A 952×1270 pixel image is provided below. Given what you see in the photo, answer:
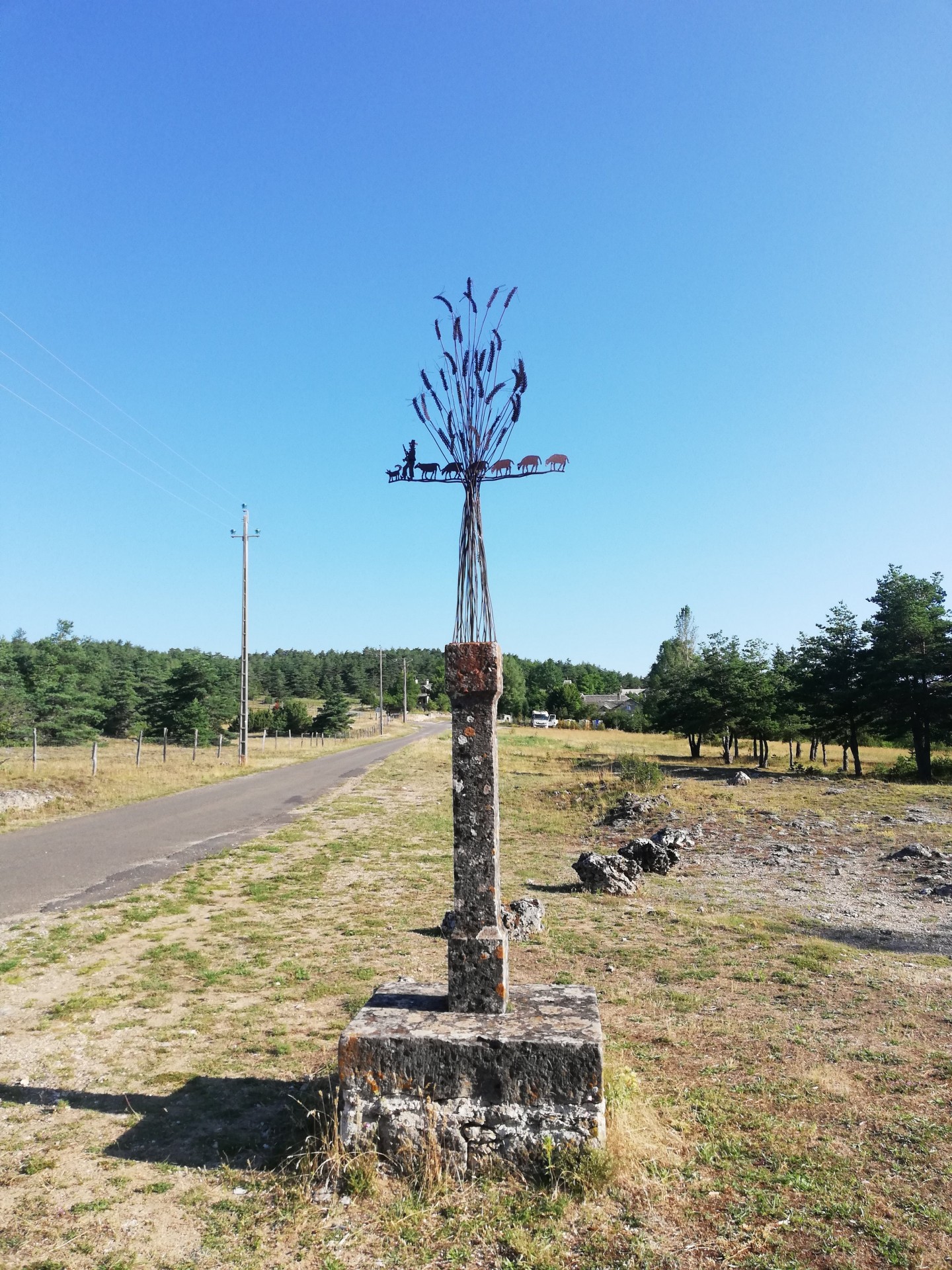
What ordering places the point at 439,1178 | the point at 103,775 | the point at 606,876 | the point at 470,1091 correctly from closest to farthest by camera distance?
the point at 439,1178 → the point at 470,1091 → the point at 606,876 → the point at 103,775

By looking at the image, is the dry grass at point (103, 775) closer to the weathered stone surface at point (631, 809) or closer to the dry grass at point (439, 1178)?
the dry grass at point (439, 1178)

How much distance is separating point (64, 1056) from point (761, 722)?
3629 cm

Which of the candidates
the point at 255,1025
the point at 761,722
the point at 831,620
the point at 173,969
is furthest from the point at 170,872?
the point at 761,722

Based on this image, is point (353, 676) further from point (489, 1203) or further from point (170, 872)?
point (489, 1203)

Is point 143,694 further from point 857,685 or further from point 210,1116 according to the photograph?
point 210,1116

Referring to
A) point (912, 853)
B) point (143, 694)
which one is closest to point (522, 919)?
point (912, 853)

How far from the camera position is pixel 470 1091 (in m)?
3.88

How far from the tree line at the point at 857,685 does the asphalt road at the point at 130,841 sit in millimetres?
19799

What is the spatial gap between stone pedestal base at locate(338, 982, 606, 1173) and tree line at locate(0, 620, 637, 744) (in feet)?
65.6

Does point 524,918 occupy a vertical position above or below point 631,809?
above

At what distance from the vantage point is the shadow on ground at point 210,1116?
13.6ft

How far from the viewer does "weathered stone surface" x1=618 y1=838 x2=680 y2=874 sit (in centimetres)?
1290

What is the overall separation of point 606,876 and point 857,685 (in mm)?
21202

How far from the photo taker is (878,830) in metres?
16.2
